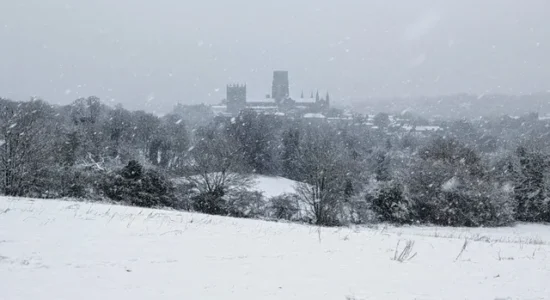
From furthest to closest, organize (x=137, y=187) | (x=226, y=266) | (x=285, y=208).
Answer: (x=285, y=208)
(x=137, y=187)
(x=226, y=266)

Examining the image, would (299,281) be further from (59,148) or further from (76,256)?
(59,148)

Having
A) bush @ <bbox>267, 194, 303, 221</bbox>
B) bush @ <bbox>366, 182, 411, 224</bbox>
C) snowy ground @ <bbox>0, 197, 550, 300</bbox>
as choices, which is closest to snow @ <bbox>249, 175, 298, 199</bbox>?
bush @ <bbox>267, 194, 303, 221</bbox>

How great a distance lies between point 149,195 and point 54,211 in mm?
20076

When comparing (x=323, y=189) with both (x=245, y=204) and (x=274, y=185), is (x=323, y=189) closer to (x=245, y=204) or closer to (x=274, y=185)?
(x=245, y=204)

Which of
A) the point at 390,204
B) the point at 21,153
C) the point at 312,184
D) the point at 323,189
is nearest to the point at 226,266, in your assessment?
the point at 323,189

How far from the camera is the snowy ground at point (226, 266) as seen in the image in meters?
5.54

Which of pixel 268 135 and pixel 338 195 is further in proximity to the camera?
pixel 268 135

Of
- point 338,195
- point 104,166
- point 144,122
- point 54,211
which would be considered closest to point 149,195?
point 104,166

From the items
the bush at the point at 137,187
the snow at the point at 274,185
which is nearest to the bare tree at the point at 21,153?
the bush at the point at 137,187

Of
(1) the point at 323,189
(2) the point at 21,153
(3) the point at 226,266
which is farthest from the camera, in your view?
(1) the point at 323,189

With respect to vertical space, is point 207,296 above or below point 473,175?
above

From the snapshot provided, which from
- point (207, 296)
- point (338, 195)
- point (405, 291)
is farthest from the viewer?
point (338, 195)

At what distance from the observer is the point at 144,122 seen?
85.4 meters

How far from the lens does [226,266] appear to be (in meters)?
6.97
